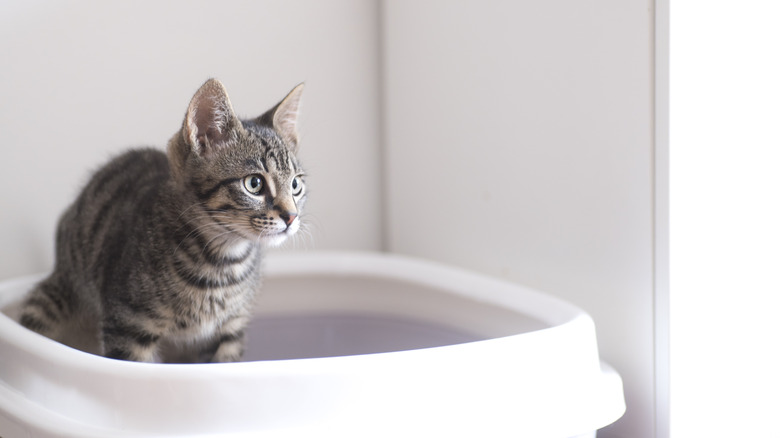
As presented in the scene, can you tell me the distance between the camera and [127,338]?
127 cm

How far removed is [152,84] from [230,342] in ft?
2.56

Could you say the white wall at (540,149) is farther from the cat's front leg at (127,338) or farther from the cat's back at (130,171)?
the cat's front leg at (127,338)

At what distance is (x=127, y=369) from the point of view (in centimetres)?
104

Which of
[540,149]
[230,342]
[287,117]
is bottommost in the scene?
[230,342]

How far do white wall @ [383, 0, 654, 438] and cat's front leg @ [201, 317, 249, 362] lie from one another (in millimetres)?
686

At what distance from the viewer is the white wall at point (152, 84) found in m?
1.74

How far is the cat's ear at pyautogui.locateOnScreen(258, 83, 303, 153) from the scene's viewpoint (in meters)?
1.35

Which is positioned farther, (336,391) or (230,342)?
(230,342)

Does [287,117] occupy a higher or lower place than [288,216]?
higher

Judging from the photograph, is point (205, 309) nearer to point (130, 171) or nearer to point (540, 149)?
point (130, 171)

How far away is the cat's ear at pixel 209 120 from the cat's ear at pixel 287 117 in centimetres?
11
